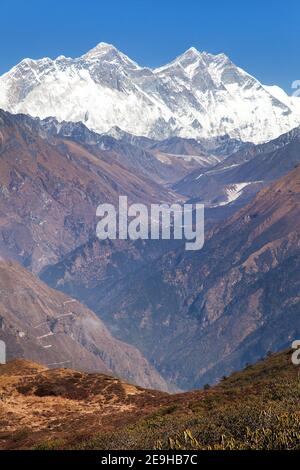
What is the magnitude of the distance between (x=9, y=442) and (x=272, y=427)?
112 ft

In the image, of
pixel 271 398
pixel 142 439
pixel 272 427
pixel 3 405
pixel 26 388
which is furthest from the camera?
pixel 26 388

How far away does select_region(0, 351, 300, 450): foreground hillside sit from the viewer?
48.5 metres

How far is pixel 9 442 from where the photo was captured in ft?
235

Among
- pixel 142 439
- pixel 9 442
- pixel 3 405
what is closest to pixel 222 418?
pixel 142 439

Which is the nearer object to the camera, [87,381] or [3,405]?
[3,405]

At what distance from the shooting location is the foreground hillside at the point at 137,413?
1909 inches

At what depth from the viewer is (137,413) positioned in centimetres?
8119

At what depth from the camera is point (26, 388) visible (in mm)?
Answer: 95625
